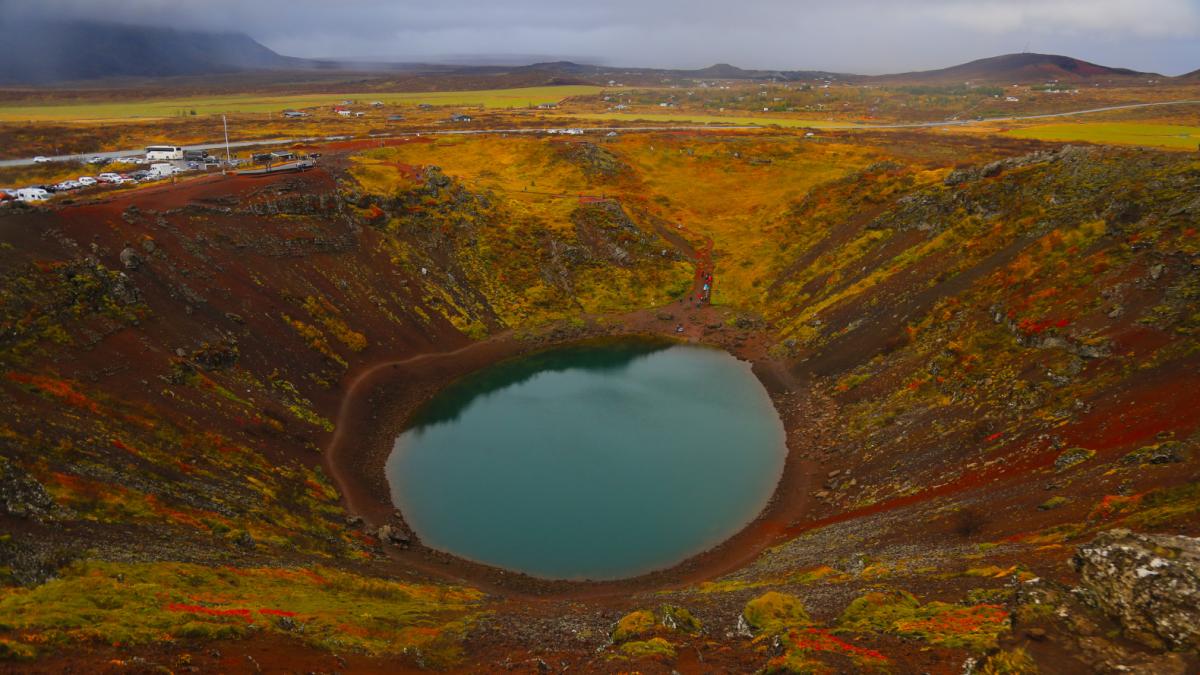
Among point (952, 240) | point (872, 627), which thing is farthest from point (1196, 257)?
point (872, 627)

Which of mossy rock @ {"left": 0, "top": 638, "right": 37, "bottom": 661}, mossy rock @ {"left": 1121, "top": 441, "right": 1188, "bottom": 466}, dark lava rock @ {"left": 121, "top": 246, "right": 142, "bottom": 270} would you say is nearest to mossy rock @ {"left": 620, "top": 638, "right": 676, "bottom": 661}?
mossy rock @ {"left": 0, "top": 638, "right": 37, "bottom": 661}

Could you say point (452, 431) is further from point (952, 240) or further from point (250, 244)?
point (952, 240)

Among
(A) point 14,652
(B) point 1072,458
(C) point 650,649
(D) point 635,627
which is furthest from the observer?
(B) point 1072,458

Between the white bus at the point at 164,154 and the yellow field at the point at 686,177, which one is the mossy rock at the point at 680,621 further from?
the white bus at the point at 164,154

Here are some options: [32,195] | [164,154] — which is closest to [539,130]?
[164,154]

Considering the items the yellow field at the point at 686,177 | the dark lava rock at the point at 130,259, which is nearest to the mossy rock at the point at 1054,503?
the yellow field at the point at 686,177

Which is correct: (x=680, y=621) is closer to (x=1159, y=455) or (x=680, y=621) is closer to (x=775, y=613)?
(x=775, y=613)
